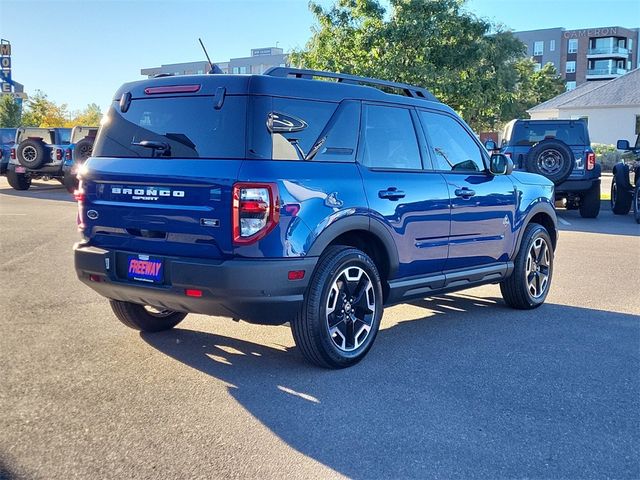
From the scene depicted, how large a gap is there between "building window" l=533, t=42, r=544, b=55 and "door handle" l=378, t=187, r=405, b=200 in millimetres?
86213

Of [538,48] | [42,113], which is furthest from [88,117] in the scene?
[538,48]

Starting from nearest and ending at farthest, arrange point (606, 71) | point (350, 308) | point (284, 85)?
1. point (284, 85)
2. point (350, 308)
3. point (606, 71)

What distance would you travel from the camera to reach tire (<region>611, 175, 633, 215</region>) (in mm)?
16141

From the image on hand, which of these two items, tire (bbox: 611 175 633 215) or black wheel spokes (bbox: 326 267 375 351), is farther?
tire (bbox: 611 175 633 215)

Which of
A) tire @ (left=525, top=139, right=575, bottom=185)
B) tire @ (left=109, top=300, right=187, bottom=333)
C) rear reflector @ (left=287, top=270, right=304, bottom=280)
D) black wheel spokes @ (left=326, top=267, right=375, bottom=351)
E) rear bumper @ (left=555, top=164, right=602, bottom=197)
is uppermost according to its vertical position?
tire @ (left=525, top=139, right=575, bottom=185)

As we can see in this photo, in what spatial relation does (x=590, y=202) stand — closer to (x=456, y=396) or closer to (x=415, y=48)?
(x=415, y=48)

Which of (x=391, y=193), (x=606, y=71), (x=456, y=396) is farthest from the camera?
(x=606, y=71)

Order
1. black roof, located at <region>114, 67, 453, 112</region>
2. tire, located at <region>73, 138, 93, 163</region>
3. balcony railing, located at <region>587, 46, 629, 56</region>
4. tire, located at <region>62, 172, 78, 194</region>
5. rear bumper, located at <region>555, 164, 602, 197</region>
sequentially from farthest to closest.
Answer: balcony railing, located at <region>587, 46, 629, 56</region> → tire, located at <region>62, 172, 78, 194</region> → tire, located at <region>73, 138, 93, 163</region> → rear bumper, located at <region>555, 164, 602, 197</region> → black roof, located at <region>114, 67, 453, 112</region>

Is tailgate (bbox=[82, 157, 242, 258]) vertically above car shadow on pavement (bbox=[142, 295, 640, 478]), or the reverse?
tailgate (bbox=[82, 157, 242, 258])

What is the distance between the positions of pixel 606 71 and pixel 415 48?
223 ft

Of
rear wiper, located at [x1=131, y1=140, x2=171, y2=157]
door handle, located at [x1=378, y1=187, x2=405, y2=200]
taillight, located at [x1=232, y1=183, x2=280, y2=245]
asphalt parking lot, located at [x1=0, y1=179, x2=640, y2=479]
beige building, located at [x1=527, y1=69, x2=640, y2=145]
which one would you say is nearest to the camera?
asphalt parking lot, located at [x1=0, y1=179, x2=640, y2=479]

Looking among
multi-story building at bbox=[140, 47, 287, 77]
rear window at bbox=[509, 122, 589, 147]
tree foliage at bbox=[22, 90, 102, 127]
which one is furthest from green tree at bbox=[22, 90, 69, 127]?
rear window at bbox=[509, 122, 589, 147]

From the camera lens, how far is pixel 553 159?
13641 mm

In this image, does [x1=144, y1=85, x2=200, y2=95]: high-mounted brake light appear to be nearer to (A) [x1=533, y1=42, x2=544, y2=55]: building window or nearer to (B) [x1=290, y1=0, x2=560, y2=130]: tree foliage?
(B) [x1=290, y1=0, x2=560, y2=130]: tree foliage
